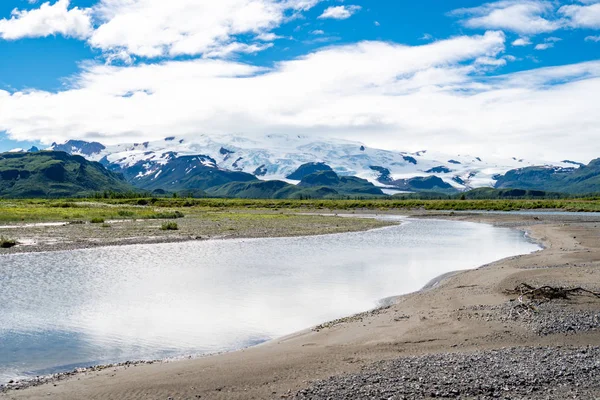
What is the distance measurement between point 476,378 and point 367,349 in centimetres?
375

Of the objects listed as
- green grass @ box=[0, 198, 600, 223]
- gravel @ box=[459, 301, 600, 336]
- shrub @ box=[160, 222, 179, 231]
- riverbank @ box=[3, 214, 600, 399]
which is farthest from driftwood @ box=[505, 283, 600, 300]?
green grass @ box=[0, 198, 600, 223]

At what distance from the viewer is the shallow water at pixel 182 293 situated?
1698cm

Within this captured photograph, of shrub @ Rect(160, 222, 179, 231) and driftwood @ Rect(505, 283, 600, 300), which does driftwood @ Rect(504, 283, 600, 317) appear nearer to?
driftwood @ Rect(505, 283, 600, 300)

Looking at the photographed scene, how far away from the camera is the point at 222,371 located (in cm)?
1355

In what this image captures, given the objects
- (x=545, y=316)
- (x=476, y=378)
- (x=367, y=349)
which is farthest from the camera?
(x=545, y=316)

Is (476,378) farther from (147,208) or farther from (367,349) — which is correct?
(147,208)

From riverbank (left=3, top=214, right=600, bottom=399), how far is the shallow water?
1.98 metres

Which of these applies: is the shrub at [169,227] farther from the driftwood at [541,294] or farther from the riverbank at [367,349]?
the driftwood at [541,294]

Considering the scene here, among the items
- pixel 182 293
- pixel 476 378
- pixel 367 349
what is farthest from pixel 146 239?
pixel 476 378

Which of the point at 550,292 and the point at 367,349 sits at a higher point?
the point at 550,292

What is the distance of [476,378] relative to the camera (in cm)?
1216

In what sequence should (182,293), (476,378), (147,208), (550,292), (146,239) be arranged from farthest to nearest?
(147,208), (146,239), (182,293), (550,292), (476,378)

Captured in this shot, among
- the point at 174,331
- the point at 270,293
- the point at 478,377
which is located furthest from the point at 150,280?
the point at 478,377

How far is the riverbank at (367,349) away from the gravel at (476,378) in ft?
0.25
